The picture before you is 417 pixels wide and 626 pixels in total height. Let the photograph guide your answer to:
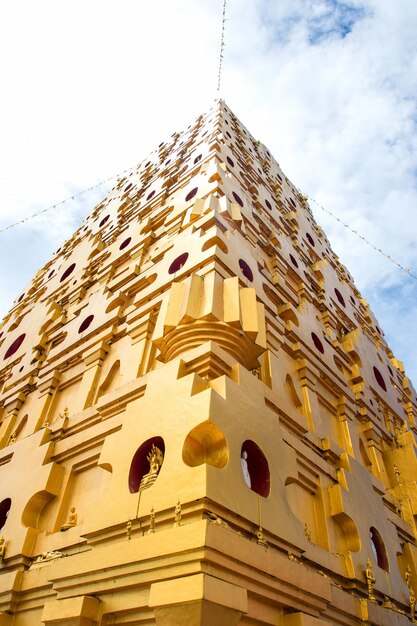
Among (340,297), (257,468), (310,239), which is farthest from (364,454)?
(310,239)

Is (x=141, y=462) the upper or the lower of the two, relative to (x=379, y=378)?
lower

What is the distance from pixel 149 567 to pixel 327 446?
12.5 feet

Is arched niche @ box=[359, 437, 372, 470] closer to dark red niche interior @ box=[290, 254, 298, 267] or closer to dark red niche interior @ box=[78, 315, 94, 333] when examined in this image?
dark red niche interior @ box=[290, 254, 298, 267]

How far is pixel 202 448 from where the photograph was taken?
4.25 meters

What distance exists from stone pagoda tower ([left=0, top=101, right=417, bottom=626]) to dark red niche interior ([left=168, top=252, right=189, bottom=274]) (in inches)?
1.3

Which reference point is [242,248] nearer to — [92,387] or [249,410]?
[92,387]

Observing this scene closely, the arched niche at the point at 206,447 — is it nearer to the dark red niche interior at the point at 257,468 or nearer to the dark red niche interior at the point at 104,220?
the dark red niche interior at the point at 257,468

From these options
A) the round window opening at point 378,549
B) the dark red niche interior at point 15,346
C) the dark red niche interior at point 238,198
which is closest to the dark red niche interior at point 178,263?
the dark red niche interior at point 238,198

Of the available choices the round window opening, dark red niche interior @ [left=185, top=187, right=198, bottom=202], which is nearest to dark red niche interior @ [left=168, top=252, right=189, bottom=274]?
dark red niche interior @ [left=185, top=187, right=198, bottom=202]

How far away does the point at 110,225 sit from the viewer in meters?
15.1

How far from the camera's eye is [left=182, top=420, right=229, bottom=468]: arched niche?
4094 mm

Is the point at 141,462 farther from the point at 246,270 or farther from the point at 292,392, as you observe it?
the point at 246,270

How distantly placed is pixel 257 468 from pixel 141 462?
1.13 metres

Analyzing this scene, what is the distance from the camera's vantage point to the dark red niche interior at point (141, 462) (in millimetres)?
4469
